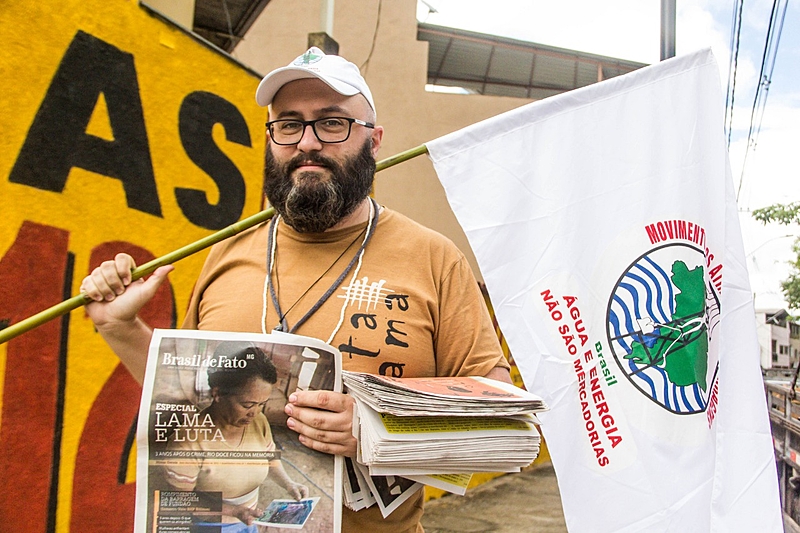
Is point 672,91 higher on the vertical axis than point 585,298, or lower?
higher

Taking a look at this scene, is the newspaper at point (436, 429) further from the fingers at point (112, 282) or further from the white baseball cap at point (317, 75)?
the white baseball cap at point (317, 75)

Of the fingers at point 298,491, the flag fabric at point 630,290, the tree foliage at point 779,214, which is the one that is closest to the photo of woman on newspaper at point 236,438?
the fingers at point 298,491

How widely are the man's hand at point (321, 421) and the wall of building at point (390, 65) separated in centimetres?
557

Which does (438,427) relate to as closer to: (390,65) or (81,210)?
(81,210)

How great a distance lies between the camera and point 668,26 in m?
2.57

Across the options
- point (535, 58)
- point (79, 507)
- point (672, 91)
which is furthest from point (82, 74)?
point (535, 58)

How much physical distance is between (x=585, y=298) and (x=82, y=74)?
2.33 meters

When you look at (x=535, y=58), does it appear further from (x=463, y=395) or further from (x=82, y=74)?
(x=463, y=395)

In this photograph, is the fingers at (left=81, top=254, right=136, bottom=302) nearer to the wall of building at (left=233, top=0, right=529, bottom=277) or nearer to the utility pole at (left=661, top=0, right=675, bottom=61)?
the utility pole at (left=661, top=0, right=675, bottom=61)

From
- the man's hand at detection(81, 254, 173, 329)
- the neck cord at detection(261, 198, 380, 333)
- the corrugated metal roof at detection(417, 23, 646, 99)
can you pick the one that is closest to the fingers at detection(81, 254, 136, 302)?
the man's hand at detection(81, 254, 173, 329)

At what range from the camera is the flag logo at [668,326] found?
2.03m

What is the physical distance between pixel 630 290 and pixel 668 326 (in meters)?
0.16

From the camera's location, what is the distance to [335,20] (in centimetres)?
714

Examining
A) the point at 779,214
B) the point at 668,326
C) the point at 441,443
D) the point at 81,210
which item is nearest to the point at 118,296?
the point at 441,443
